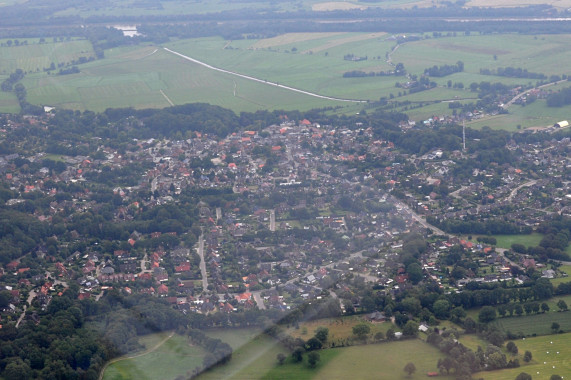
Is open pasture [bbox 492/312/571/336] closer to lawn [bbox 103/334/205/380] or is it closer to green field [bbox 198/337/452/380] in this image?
green field [bbox 198/337/452/380]

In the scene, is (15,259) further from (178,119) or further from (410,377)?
(178,119)

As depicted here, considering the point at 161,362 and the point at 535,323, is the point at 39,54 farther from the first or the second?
the point at 535,323

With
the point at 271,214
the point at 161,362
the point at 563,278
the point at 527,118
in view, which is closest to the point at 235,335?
the point at 161,362

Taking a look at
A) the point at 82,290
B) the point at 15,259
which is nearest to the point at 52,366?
the point at 82,290

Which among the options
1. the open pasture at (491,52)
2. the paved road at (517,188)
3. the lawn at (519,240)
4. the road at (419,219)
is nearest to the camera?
the lawn at (519,240)

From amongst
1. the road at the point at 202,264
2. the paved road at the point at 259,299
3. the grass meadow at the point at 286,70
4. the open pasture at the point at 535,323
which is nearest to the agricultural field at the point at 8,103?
the grass meadow at the point at 286,70

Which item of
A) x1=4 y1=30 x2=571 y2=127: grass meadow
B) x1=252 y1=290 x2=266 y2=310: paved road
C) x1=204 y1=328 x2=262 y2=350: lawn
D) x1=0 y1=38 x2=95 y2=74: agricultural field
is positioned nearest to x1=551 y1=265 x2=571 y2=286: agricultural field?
x1=252 y1=290 x2=266 y2=310: paved road

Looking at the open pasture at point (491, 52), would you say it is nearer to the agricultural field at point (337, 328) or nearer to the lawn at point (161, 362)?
the agricultural field at point (337, 328)
